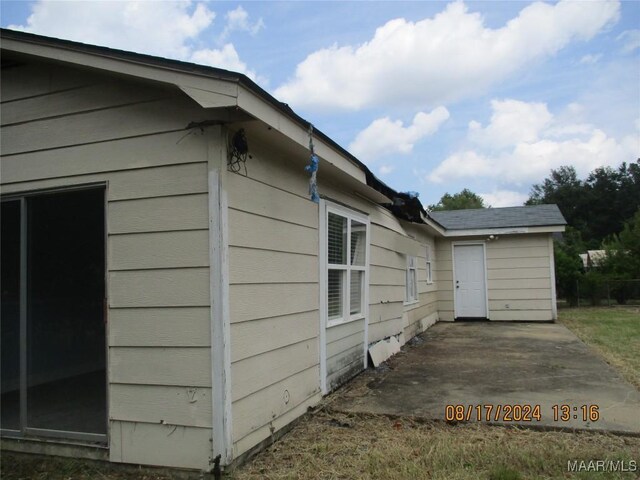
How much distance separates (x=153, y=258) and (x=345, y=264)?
2.73 meters

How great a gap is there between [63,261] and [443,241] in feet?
33.1

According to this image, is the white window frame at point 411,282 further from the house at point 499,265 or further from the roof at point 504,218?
the house at point 499,265

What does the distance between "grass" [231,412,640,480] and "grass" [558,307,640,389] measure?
2172 mm

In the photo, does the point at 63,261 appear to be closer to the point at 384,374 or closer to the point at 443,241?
the point at 384,374

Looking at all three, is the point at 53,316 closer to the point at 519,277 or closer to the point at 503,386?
the point at 503,386

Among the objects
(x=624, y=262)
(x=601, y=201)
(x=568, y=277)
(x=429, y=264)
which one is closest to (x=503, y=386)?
(x=429, y=264)

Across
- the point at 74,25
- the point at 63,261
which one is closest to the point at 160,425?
the point at 63,261

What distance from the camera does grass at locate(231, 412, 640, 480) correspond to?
113 inches

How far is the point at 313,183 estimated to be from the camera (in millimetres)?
3826

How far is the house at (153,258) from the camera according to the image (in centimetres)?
293

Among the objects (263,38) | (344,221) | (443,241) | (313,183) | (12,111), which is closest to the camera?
(12,111)

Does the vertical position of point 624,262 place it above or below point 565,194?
below

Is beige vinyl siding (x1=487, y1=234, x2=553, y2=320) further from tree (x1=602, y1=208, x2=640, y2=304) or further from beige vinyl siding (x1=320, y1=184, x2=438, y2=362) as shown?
tree (x1=602, y1=208, x2=640, y2=304)

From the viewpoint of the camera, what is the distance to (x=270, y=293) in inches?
141
